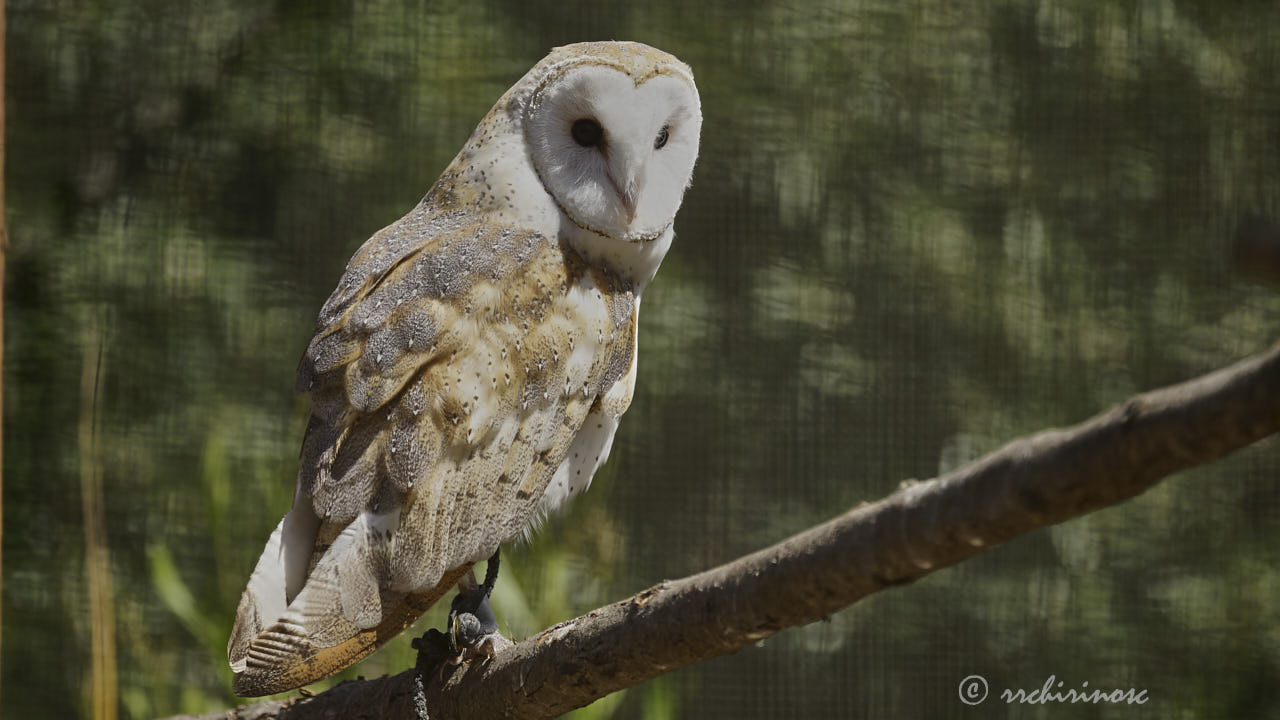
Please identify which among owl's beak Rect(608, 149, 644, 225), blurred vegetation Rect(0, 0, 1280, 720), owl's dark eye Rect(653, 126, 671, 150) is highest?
owl's dark eye Rect(653, 126, 671, 150)

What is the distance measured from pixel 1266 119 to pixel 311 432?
5.32ft

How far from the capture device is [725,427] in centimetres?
185

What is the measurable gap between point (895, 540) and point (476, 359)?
446mm

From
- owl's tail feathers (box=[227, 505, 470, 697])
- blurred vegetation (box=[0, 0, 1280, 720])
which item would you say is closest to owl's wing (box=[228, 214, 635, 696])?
owl's tail feathers (box=[227, 505, 470, 697])

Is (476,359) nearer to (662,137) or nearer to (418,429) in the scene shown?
(418,429)

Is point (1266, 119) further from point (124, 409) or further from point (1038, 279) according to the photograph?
point (124, 409)

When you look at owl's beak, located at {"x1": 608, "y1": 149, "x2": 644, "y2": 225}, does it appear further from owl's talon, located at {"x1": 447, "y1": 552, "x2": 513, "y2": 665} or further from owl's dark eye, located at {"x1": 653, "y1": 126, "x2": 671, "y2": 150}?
owl's talon, located at {"x1": 447, "y1": 552, "x2": 513, "y2": 665}

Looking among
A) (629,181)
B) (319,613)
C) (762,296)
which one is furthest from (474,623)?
(762,296)

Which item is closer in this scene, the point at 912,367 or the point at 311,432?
the point at 311,432

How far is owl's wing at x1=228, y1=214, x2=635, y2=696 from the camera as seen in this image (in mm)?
815

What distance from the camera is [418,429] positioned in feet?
2.80

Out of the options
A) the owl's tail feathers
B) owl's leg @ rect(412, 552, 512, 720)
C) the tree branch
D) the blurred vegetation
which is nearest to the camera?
the tree branch

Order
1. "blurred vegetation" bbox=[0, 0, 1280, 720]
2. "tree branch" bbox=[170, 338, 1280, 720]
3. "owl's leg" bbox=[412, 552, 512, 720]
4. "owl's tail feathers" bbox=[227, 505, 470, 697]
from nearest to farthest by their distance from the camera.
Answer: "tree branch" bbox=[170, 338, 1280, 720] → "owl's tail feathers" bbox=[227, 505, 470, 697] → "owl's leg" bbox=[412, 552, 512, 720] → "blurred vegetation" bbox=[0, 0, 1280, 720]

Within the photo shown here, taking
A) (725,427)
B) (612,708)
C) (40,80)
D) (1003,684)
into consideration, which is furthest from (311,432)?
(40,80)
